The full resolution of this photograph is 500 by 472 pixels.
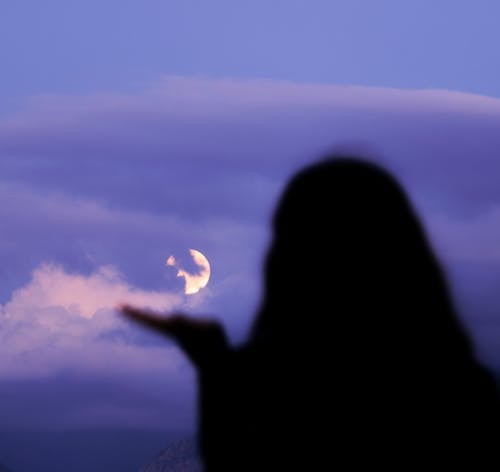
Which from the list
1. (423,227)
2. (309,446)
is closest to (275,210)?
(423,227)

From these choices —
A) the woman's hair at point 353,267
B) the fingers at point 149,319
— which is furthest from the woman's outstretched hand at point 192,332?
the woman's hair at point 353,267

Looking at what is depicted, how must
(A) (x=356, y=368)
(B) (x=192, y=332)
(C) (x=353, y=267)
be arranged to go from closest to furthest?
(B) (x=192, y=332) → (A) (x=356, y=368) → (C) (x=353, y=267)

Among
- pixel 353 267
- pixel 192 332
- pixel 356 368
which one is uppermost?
pixel 353 267

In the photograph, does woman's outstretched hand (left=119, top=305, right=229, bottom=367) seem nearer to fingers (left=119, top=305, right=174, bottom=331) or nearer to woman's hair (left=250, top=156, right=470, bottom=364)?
fingers (left=119, top=305, right=174, bottom=331)

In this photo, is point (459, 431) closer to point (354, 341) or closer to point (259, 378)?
point (354, 341)

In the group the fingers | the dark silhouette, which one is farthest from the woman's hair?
the fingers

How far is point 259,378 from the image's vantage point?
15.3 ft

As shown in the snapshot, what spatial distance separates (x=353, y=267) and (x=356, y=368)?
494 mm

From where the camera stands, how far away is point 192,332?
178 inches

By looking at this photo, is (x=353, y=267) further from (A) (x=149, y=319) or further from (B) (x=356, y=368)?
(A) (x=149, y=319)

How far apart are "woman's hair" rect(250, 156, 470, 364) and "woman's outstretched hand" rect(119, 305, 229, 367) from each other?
0.28 m

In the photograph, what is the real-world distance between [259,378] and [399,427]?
2.33 ft

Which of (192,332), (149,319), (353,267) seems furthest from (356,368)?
(149,319)

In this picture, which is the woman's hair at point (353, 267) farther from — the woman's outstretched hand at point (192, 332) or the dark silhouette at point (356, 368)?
the woman's outstretched hand at point (192, 332)
